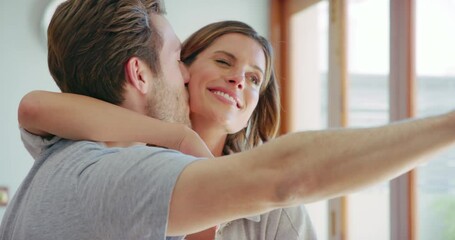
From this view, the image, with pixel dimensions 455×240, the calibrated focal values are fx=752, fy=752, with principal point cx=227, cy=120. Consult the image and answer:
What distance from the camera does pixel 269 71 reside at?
1979 mm

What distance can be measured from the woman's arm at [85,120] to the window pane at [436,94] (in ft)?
5.33

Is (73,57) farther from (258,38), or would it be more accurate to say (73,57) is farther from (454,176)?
(454,176)

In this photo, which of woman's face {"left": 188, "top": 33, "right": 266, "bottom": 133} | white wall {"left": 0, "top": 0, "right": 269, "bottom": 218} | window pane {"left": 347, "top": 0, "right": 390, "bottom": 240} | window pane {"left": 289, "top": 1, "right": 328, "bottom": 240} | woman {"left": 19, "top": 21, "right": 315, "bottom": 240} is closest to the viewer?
woman {"left": 19, "top": 21, "right": 315, "bottom": 240}

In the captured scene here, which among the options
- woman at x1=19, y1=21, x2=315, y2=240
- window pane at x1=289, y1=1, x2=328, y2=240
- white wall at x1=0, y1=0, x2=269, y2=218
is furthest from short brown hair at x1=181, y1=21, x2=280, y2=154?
white wall at x1=0, y1=0, x2=269, y2=218

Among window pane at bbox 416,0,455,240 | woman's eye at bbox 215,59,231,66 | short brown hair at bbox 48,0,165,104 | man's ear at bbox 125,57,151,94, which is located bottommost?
window pane at bbox 416,0,455,240

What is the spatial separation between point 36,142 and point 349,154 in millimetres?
615

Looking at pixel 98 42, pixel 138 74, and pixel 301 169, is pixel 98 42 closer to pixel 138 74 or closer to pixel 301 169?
pixel 138 74

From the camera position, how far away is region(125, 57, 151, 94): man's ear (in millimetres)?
1237

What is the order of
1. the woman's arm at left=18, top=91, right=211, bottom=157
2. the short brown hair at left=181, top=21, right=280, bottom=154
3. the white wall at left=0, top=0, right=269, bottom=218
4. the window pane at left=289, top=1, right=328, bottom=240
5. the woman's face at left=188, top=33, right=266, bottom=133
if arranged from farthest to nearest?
the white wall at left=0, top=0, right=269, bottom=218
the window pane at left=289, top=1, right=328, bottom=240
the short brown hair at left=181, top=21, right=280, bottom=154
the woman's face at left=188, top=33, right=266, bottom=133
the woman's arm at left=18, top=91, right=211, bottom=157

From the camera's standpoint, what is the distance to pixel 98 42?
1212mm

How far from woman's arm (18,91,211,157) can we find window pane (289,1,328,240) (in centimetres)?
260

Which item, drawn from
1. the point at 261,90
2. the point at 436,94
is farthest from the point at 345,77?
the point at 261,90

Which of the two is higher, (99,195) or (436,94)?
(99,195)

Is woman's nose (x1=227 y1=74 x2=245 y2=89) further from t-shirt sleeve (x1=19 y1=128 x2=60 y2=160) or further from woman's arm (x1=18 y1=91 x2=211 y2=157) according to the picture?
t-shirt sleeve (x1=19 y1=128 x2=60 y2=160)
